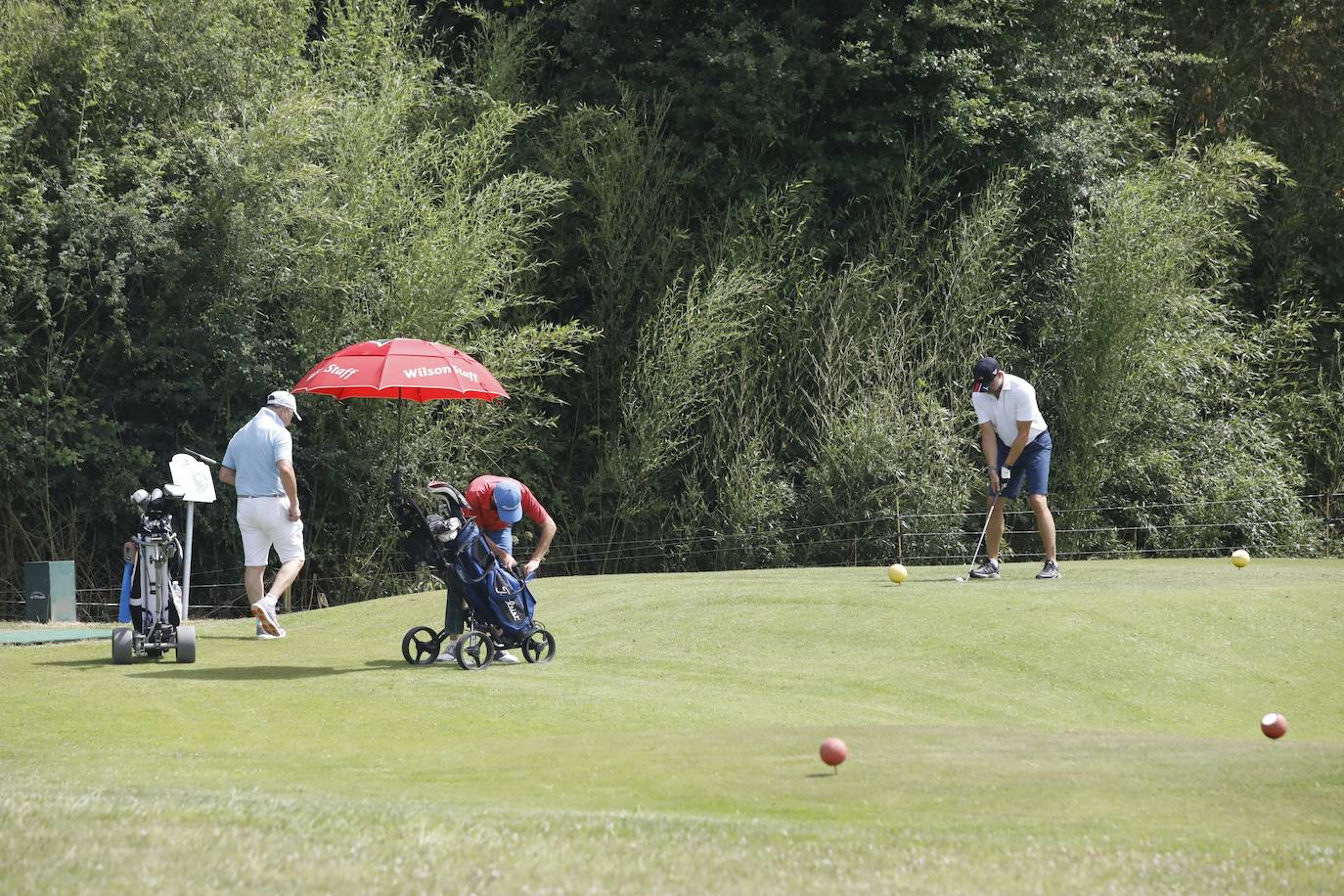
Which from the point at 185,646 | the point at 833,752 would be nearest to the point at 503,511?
the point at 185,646

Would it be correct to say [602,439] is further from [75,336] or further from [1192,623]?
[1192,623]

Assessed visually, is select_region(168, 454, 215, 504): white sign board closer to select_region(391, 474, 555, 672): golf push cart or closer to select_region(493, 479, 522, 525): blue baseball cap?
select_region(391, 474, 555, 672): golf push cart

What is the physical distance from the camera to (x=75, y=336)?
613 inches

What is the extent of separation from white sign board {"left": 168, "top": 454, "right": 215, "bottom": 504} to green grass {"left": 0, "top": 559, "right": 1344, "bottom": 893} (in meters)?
1.15

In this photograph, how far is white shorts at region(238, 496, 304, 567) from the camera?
1139 cm

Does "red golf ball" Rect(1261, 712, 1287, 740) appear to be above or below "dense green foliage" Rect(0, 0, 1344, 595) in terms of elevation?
below

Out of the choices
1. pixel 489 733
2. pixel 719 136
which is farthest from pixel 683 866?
pixel 719 136

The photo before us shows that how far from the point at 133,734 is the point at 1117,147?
1780 cm

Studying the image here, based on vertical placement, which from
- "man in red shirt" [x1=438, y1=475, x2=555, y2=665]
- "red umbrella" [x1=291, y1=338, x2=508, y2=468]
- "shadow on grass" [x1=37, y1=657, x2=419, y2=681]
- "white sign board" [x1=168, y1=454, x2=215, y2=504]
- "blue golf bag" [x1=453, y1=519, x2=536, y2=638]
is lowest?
"shadow on grass" [x1=37, y1=657, x2=419, y2=681]

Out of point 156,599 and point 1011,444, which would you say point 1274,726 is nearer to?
point 1011,444

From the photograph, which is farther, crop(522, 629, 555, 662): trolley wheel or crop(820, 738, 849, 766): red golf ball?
crop(522, 629, 555, 662): trolley wheel

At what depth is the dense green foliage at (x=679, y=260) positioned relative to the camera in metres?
15.9

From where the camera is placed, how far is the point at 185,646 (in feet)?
33.1

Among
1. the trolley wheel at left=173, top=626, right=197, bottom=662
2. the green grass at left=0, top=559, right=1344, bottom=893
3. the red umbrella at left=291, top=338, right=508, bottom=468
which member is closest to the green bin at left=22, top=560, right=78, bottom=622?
the green grass at left=0, top=559, right=1344, bottom=893
